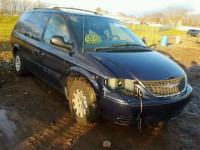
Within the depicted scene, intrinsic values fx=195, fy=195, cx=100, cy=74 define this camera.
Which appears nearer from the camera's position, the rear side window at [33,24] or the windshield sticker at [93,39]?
the windshield sticker at [93,39]

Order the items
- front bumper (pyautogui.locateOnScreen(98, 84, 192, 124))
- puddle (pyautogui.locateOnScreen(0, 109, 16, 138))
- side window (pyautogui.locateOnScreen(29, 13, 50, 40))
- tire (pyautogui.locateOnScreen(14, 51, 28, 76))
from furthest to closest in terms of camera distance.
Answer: tire (pyautogui.locateOnScreen(14, 51, 28, 76))
side window (pyautogui.locateOnScreen(29, 13, 50, 40))
puddle (pyautogui.locateOnScreen(0, 109, 16, 138))
front bumper (pyautogui.locateOnScreen(98, 84, 192, 124))

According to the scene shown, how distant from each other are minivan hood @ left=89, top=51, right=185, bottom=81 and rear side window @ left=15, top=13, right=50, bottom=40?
65.1 inches

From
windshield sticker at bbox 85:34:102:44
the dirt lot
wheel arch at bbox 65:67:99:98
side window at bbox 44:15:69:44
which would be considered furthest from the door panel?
the dirt lot

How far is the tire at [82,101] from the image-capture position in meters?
2.78

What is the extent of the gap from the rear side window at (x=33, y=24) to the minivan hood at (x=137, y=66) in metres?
1.65

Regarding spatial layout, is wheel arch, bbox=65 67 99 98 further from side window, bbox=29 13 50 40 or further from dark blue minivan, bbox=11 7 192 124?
side window, bbox=29 13 50 40

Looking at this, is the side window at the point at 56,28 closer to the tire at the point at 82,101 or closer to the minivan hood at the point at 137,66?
the minivan hood at the point at 137,66

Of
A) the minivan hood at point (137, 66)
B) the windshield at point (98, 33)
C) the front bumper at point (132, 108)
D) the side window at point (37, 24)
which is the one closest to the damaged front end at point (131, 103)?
the front bumper at point (132, 108)

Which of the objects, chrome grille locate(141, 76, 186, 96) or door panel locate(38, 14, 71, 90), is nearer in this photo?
chrome grille locate(141, 76, 186, 96)

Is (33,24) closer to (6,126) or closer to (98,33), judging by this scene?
(98,33)

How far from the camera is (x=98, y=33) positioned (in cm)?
366

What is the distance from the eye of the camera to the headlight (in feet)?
8.51

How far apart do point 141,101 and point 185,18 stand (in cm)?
10066

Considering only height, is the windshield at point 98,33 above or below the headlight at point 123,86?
above
